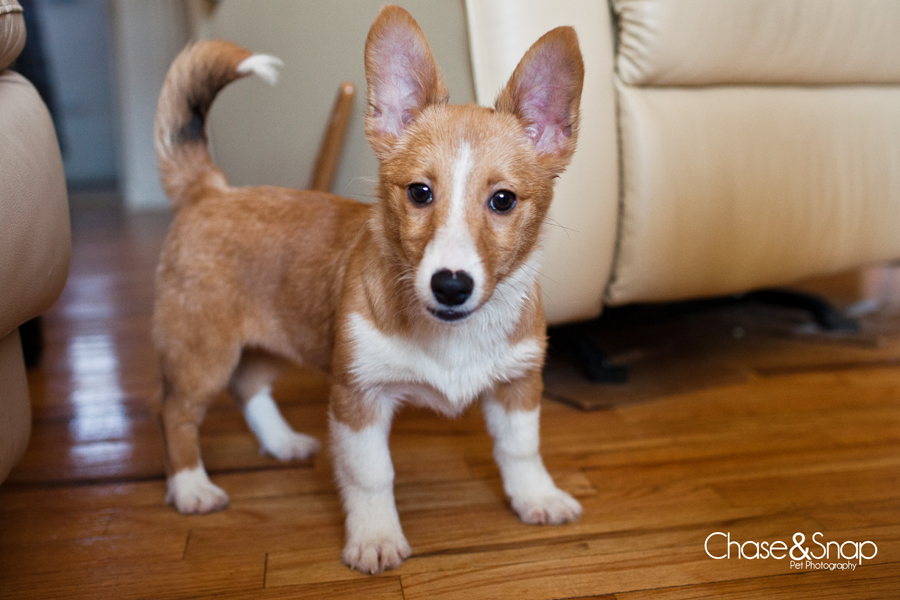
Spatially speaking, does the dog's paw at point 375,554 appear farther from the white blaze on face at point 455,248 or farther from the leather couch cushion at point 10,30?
the leather couch cushion at point 10,30

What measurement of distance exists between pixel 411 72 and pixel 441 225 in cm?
27

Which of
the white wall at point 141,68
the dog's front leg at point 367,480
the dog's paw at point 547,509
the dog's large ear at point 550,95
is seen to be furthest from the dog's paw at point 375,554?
the white wall at point 141,68

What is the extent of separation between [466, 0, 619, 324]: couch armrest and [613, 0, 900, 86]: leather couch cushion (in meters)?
0.08

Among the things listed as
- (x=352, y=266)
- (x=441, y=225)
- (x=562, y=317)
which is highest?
(x=441, y=225)

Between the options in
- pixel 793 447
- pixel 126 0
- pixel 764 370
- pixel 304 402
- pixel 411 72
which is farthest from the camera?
pixel 126 0

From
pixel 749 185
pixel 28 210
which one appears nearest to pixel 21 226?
pixel 28 210

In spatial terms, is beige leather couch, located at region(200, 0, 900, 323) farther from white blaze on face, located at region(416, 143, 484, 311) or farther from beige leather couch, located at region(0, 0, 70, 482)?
beige leather couch, located at region(0, 0, 70, 482)

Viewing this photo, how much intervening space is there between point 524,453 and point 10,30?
3.50 feet

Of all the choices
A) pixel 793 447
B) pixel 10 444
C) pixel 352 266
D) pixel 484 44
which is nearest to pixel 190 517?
pixel 10 444

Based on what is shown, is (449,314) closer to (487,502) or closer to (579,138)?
(487,502)

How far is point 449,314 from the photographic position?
98cm

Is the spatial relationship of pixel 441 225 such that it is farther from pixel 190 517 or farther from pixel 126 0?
pixel 126 0

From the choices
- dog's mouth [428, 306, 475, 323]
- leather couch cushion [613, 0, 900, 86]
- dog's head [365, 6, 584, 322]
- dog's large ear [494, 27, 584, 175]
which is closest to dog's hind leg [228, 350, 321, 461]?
dog's head [365, 6, 584, 322]

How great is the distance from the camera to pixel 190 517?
1.28 metres
